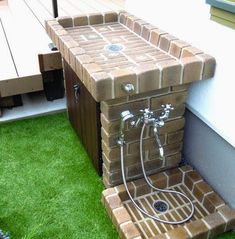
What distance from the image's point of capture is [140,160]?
2.22m

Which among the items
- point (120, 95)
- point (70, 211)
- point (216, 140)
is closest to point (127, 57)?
point (120, 95)

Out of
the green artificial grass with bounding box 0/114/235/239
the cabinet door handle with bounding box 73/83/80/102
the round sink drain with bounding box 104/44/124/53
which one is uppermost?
the round sink drain with bounding box 104/44/124/53

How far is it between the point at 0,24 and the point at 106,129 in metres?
3.37

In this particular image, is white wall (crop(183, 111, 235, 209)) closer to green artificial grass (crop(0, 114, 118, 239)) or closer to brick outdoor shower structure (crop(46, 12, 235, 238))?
brick outdoor shower structure (crop(46, 12, 235, 238))

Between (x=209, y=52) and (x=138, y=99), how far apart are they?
20.4 inches

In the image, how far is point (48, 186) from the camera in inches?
93.4

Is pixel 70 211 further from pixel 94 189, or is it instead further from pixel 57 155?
pixel 57 155

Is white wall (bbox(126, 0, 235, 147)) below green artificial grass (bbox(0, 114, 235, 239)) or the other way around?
the other way around

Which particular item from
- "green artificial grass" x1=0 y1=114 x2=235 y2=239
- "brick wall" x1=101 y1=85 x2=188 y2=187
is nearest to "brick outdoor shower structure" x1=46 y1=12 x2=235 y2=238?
"brick wall" x1=101 y1=85 x2=188 y2=187

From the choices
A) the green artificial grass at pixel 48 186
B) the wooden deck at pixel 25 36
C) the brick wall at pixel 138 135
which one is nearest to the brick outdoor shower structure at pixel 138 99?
the brick wall at pixel 138 135

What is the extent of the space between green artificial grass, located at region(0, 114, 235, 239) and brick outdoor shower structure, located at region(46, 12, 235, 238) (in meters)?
0.15

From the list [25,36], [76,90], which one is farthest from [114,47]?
[25,36]

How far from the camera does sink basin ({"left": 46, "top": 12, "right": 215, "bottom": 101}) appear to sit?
5.74 ft

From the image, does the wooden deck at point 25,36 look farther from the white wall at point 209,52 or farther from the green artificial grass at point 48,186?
the white wall at point 209,52
